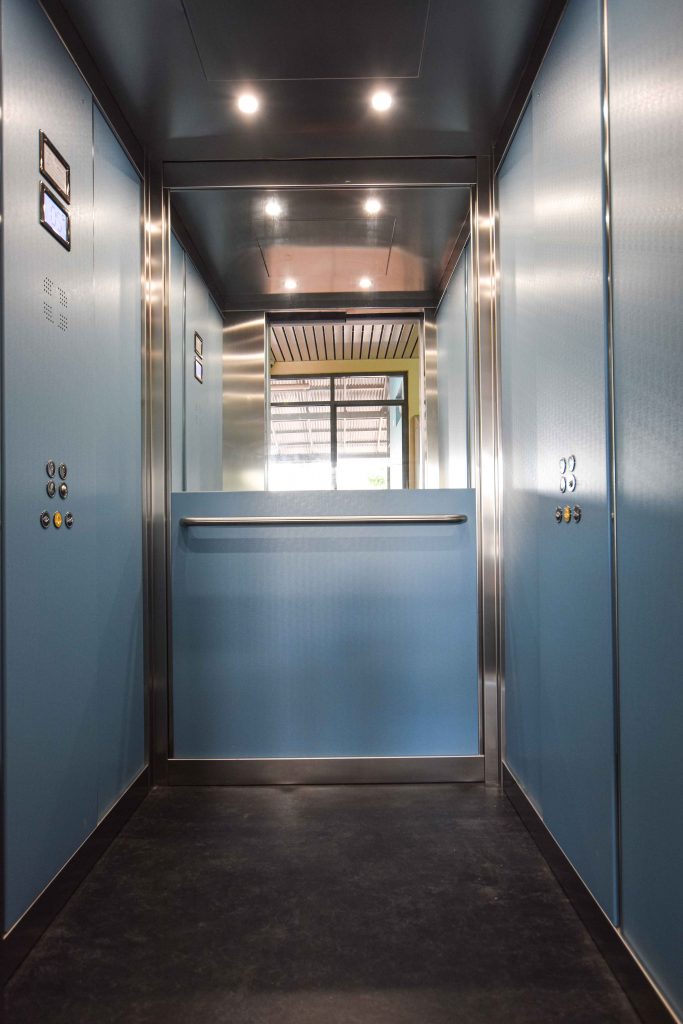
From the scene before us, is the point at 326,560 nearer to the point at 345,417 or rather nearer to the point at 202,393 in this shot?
the point at 345,417

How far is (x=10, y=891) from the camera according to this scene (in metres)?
1.67

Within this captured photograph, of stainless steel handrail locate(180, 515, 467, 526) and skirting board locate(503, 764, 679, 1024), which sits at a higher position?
stainless steel handrail locate(180, 515, 467, 526)

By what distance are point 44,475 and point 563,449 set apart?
1521 mm

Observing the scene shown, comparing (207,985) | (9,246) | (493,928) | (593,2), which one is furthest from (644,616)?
(9,246)

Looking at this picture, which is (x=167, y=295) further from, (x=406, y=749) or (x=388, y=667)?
(x=406, y=749)

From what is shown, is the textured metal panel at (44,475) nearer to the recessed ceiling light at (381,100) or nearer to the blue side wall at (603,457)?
the recessed ceiling light at (381,100)

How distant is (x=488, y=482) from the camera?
2.94m

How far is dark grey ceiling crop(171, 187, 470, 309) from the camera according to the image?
2.99 metres

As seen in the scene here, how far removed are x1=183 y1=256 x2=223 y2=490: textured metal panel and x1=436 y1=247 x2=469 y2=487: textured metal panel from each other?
3.22ft

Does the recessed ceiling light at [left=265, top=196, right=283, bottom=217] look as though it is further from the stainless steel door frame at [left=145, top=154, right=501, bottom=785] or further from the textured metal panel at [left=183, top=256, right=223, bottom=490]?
the textured metal panel at [left=183, top=256, right=223, bottom=490]

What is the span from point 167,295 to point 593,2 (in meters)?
1.92

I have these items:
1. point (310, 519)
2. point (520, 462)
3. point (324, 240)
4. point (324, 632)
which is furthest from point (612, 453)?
point (324, 240)

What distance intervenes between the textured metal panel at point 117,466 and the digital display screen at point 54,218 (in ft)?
0.85

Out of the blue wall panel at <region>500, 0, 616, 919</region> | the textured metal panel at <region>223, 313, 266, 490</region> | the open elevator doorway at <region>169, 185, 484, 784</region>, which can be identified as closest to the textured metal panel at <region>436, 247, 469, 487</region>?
the open elevator doorway at <region>169, 185, 484, 784</region>
